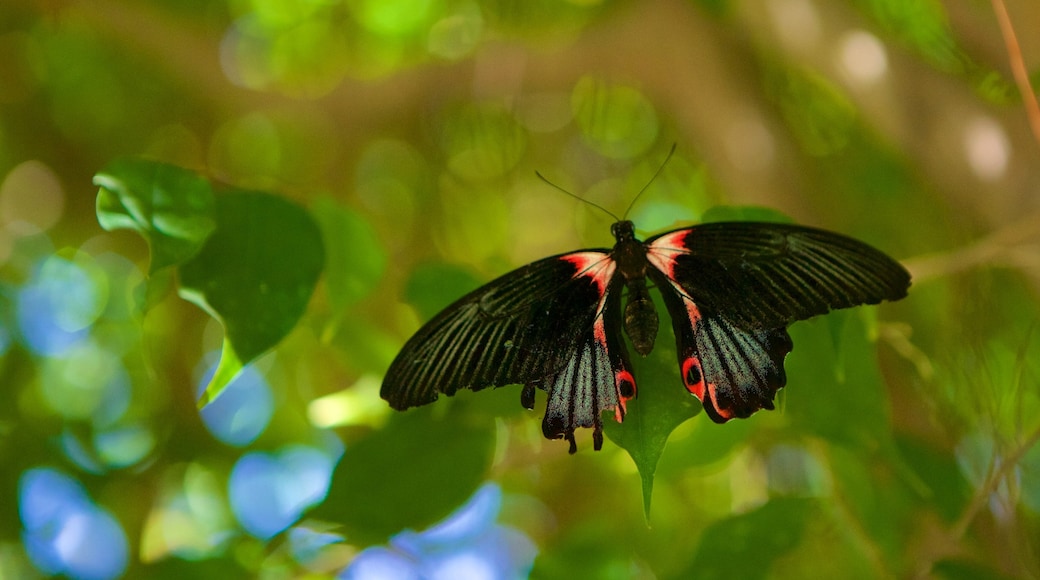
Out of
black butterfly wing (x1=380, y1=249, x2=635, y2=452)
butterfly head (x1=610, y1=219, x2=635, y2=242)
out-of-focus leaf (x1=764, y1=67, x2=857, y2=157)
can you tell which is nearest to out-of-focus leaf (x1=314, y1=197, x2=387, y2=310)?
black butterfly wing (x1=380, y1=249, x2=635, y2=452)

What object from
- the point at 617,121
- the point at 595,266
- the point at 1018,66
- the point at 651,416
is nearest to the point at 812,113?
the point at 617,121

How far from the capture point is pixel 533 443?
0.95 m

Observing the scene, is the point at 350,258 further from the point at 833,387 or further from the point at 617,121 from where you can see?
the point at 617,121

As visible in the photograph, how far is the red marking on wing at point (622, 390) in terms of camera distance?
22.6 inches

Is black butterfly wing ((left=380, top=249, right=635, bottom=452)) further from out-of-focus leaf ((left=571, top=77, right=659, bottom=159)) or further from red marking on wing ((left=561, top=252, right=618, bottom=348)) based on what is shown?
out-of-focus leaf ((left=571, top=77, right=659, bottom=159))

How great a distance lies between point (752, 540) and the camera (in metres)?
0.79

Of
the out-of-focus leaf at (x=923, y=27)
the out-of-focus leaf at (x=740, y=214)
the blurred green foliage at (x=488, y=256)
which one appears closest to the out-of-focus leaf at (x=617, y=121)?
the blurred green foliage at (x=488, y=256)

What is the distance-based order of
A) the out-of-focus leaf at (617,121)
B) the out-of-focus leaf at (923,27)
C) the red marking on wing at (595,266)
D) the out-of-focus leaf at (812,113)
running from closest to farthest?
the red marking on wing at (595,266) < the out-of-focus leaf at (923,27) < the out-of-focus leaf at (812,113) < the out-of-focus leaf at (617,121)

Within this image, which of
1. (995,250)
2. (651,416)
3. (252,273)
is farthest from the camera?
(995,250)

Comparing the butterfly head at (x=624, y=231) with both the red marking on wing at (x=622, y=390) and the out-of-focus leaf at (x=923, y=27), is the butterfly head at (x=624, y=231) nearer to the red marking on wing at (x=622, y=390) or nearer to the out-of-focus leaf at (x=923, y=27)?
the red marking on wing at (x=622, y=390)

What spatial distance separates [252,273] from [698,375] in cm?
37

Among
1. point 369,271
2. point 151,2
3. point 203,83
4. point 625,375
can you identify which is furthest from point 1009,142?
point 151,2

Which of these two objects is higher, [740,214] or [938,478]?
[740,214]

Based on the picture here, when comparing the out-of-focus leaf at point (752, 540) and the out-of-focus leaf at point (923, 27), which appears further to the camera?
the out-of-focus leaf at point (923, 27)
